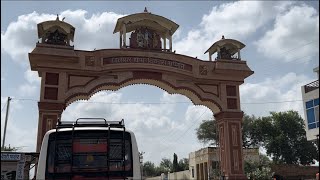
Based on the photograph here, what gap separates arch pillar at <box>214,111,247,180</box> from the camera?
23.5 m

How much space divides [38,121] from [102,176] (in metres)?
14.5

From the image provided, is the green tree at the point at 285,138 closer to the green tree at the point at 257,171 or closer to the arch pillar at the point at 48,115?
the green tree at the point at 257,171

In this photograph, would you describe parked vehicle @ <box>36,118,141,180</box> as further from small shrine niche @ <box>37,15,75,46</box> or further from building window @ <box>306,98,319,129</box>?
building window @ <box>306,98,319,129</box>

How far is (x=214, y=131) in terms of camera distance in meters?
55.1

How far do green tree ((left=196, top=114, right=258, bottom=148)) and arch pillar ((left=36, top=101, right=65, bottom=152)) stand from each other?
114 ft

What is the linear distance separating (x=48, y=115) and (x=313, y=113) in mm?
15036

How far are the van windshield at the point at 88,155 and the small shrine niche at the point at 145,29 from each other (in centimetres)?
1610

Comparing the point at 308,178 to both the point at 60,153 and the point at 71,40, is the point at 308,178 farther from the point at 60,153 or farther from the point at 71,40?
the point at 60,153

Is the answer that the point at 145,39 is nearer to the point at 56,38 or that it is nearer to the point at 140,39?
the point at 140,39

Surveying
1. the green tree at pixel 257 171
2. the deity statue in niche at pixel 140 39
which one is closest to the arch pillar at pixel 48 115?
the deity statue in niche at pixel 140 39

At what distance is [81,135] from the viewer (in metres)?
8.04

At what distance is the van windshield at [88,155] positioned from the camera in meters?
7.61

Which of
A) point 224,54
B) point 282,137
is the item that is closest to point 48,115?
point 224,54

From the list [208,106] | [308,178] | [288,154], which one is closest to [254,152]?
[308,178]
